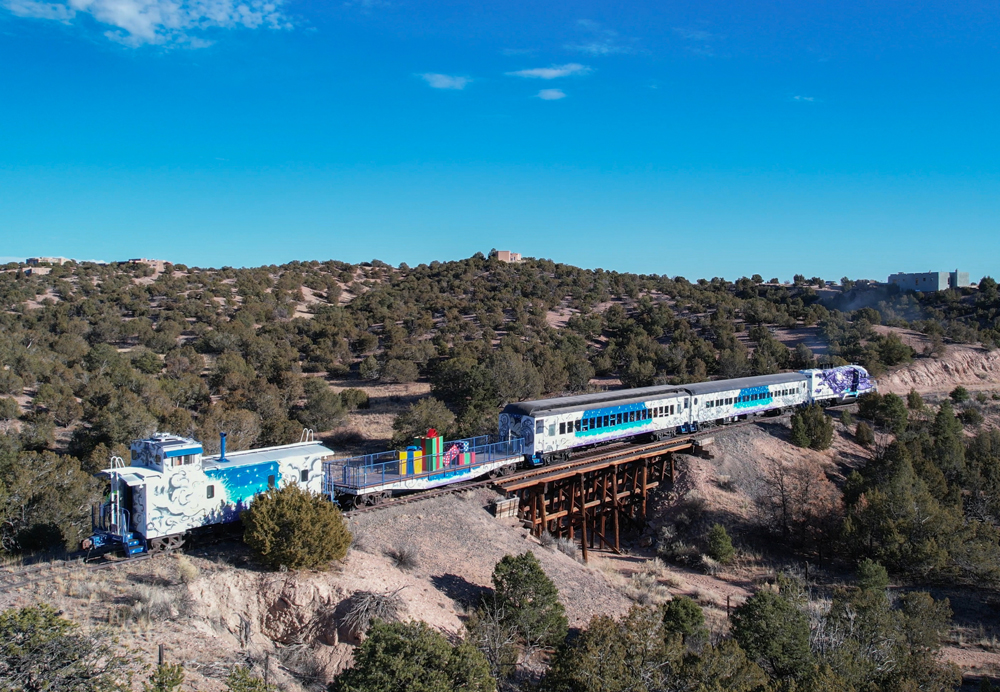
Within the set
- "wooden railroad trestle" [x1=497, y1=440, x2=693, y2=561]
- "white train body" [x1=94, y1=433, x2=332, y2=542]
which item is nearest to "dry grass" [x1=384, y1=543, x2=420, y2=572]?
"white train body" [x1=94, y1=433, x2=332, y2=542]

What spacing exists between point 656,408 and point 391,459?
12.9m

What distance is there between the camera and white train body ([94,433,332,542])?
54.7ft

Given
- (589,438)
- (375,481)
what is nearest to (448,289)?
(589,438)

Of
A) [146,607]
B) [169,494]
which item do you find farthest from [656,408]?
[146,607]

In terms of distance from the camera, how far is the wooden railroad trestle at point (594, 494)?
2664 centimetres

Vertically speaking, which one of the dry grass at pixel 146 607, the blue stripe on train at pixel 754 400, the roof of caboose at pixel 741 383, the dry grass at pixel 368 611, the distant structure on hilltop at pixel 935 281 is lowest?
the dry grass at pixel 368 611

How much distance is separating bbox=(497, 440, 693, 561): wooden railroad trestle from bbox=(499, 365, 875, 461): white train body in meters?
1.16

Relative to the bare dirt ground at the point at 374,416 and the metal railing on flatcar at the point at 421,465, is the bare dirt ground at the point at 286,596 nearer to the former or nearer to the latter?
the metal railing on flatcar at the point at 421,465

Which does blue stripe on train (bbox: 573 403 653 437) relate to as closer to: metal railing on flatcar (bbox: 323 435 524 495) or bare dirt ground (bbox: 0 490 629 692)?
metal railing on flatcar (bbox: 323 435 524 495)

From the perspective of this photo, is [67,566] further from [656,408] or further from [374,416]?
[656,408]

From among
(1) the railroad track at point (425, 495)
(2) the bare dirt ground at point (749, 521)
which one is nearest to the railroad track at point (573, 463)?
(1) the railroad track at point (425, 495)

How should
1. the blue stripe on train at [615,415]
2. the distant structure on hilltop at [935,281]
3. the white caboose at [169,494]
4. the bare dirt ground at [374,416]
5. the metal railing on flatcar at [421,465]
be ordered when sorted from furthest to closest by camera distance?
the distant structure on hilltop at [935,281], the bare dirt ground at [374,416], the blue stripe on train at [615,415], the metal railing on flatcar at [421,465], the white caboose at [169,494]

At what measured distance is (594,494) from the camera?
3055 cm

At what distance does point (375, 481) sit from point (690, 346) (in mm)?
40803
